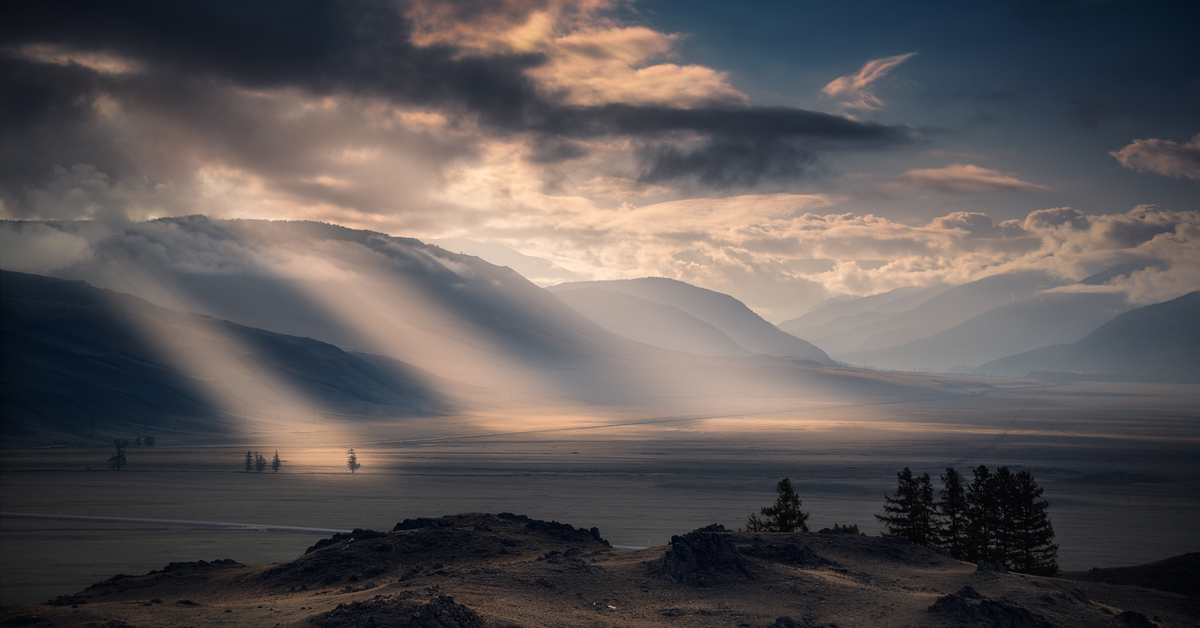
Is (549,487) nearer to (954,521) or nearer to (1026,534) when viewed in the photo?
(954,521)

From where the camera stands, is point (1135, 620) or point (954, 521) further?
point (954, 521)

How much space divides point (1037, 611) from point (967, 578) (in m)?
6.36

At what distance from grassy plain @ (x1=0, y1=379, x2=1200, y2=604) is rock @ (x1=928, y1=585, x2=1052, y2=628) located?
42125 mm

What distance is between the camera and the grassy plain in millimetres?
71625

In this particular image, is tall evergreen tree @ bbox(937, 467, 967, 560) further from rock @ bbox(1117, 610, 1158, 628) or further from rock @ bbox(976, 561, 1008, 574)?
rock @ bbox(1117, 610, 1158, 628)

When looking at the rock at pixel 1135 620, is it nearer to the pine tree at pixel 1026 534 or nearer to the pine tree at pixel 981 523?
the pine tree at pixel 1026 534

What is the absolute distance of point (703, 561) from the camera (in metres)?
37.2

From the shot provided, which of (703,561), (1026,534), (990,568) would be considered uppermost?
(703,561)

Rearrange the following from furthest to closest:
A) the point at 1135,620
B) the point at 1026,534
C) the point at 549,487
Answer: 1. the point at 549,487
2. the point at 1026,534
3. the point at 1135,620

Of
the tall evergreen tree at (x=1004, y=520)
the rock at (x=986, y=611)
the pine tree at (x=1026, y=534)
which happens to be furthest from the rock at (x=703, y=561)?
the pine tree at (x=1026, y=534)

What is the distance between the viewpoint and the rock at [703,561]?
36375mm

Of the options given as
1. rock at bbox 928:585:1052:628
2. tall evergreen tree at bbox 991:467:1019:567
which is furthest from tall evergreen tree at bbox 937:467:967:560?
rock at bbox 928:585:1052:628

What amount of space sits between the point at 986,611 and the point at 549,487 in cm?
8497

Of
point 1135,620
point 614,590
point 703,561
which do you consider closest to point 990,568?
point 1135,620
